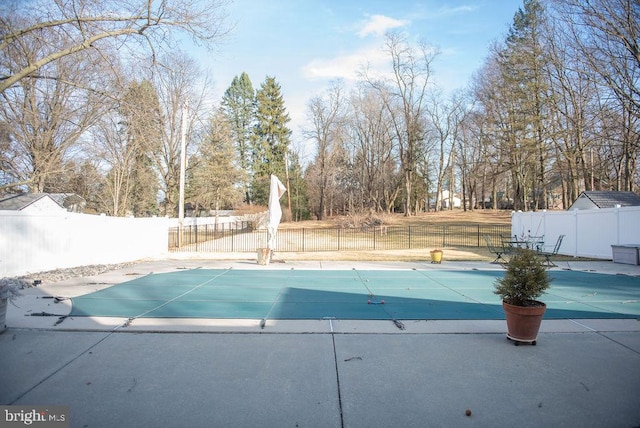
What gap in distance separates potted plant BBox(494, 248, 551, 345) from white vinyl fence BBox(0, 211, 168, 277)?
412 inches

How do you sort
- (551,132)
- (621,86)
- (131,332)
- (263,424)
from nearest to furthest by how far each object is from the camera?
(263,424) < (131,332) < (621,86) < (551,132)

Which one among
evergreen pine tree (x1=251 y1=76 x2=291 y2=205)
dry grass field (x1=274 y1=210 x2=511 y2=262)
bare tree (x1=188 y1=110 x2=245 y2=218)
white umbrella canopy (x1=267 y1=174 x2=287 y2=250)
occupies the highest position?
evergreen pine tree (x1=251 y1=76 x2=291 y2=205)

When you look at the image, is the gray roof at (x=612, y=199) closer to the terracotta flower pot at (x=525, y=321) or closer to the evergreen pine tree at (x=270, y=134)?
the terracotta flower pot at (x=525, y=321)

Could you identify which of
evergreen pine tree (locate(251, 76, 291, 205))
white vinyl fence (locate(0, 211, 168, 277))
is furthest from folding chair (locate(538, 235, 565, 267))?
evergreen pine tree (locate(251, 76, 291, 205))

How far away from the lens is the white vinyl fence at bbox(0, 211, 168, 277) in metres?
9.12

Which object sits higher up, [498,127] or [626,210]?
[498,127]

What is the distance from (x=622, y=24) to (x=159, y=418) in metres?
19.9

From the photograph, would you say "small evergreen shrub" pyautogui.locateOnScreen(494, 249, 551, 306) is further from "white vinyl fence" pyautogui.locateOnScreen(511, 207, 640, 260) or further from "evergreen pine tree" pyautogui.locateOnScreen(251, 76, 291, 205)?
"evergreen pine tree" pyautogui.locateOnScreen(251, 76, 291, 205)

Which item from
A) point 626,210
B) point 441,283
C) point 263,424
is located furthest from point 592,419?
point 626,210

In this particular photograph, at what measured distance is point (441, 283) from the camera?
355 inches

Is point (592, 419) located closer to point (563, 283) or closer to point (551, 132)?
point (563, 283)

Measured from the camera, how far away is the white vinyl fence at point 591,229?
1341cm

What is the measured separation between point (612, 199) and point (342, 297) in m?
19.0

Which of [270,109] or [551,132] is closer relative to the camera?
[551,132]
